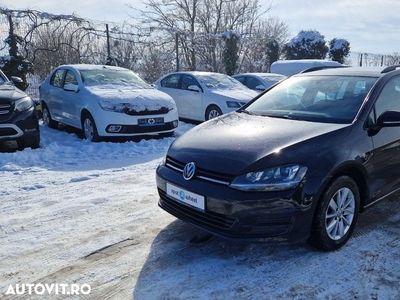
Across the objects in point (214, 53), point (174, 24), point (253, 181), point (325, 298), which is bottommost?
point (325, 298)

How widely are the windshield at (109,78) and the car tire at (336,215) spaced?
6.00 metres

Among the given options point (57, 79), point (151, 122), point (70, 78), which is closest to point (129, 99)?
point (151, 122)

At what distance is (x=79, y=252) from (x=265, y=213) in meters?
1.67

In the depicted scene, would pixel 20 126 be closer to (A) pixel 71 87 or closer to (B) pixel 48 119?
(A) pixel 71 87

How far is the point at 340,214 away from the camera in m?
3.21

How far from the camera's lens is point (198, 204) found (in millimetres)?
3004

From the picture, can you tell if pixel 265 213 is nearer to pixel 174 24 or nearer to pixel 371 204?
pixel 371 204

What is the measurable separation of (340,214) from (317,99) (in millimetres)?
1275

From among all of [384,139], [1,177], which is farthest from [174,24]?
[384,139]

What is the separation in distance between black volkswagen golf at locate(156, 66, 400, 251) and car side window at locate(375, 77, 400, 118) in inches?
0.4

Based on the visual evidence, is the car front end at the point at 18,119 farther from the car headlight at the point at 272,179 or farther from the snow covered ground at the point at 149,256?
the car headlight at the point at 272,179

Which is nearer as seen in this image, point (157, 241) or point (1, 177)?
point (157, 241)

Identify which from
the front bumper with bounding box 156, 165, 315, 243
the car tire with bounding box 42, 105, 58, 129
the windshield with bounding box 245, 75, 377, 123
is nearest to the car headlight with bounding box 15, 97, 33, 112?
the car tire with bounding box 42, 105, 58, 129

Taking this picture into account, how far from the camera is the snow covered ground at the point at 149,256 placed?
2.73 m
